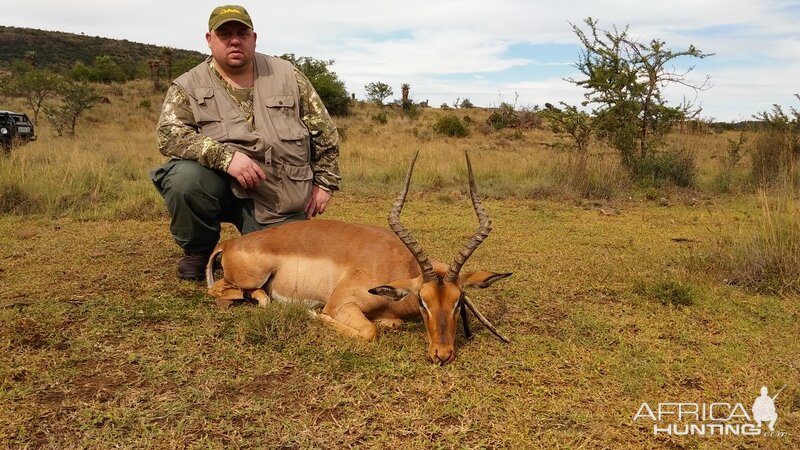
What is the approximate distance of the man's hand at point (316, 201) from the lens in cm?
564

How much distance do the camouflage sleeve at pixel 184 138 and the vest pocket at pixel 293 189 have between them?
59cm

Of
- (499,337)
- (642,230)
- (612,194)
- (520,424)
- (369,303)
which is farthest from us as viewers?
(612,194)

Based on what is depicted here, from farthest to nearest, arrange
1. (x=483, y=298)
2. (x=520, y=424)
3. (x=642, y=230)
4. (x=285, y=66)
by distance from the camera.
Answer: (x=642, y=230) → (x=285, y=66) → (x=483, y=298) → (x=520, y=424)

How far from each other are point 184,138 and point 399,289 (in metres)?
2.43

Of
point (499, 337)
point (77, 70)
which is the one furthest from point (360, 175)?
point (77, 70)

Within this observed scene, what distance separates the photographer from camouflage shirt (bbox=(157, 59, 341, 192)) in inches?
193

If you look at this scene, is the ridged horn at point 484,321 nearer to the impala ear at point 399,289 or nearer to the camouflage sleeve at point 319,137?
the impala ear at point 399,289

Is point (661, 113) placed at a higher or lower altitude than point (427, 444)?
higher

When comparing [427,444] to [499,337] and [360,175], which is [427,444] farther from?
[360,175]

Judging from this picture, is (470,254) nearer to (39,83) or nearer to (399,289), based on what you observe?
(399,289)

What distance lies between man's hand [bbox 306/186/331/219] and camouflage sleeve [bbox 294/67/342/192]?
0.05m

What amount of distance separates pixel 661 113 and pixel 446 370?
37.1 feet

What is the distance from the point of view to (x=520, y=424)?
2.93 metres

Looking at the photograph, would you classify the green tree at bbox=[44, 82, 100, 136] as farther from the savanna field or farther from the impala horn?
the impala horn
